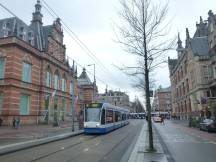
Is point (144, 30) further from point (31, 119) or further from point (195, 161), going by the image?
point (31, 119)

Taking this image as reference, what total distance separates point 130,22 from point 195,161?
8506mm

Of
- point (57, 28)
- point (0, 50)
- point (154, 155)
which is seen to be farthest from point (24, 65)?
point (154, 155)

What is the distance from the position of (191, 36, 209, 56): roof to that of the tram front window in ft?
112

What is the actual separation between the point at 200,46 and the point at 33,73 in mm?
35798

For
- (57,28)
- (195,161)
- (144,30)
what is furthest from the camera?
(57,28)

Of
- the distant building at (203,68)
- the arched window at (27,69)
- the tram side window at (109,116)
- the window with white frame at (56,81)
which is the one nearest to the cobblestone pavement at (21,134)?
the tram side window at (109,116)

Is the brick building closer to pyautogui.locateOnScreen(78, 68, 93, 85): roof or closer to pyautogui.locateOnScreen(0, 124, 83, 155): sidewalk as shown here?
pyautogui.locateOnScreen(0, 124, 83, 155): sidewalk

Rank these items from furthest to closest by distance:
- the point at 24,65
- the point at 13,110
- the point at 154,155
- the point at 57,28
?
the point at 57,28
the point at 24,65
the point at 13,110
the point at 154,155

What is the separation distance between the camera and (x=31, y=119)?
38750 millimetres

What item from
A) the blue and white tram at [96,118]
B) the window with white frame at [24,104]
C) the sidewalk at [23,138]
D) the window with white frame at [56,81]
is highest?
the window with white frame at [56,81]

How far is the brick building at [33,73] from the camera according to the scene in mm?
34531

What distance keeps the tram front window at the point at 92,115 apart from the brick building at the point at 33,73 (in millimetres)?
5050

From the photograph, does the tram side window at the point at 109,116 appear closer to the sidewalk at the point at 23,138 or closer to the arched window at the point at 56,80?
the sidewalk at the point at 23,138

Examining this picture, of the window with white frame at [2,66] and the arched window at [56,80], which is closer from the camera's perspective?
the window with white frame at [2,66]
